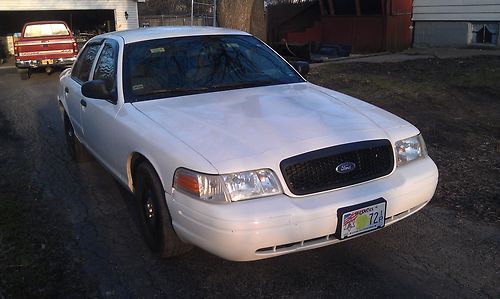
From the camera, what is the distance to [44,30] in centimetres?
1792

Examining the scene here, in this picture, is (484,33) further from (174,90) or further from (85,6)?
(85,6)

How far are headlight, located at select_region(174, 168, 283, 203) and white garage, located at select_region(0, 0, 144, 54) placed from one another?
23104mm

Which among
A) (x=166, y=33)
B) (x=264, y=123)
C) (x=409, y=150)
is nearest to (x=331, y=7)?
(x=166, y=33)

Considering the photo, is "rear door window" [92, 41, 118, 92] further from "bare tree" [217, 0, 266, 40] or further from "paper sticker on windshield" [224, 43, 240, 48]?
"bare tree" [217, 0, 266, 40]

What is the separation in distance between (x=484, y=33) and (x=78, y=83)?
12.5 metres

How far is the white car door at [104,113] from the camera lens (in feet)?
13.8

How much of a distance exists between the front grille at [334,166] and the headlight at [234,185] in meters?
0.11

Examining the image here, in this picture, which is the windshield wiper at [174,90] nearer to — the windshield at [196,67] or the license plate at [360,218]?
the windshield at [196,67]

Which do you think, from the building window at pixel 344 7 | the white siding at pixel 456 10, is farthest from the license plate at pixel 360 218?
the building window at pixel 344 7

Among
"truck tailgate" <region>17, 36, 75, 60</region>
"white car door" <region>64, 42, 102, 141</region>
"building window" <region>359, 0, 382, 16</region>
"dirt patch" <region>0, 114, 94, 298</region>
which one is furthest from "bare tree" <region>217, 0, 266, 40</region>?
"dirt patch" <region>0, 114, 94, 298</region>

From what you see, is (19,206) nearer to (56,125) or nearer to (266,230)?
(266,230)

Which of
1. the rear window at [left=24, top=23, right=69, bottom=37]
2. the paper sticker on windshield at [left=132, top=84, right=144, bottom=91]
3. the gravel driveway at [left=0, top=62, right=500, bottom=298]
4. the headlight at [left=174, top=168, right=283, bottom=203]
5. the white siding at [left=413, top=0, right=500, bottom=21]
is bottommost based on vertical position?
the gravel driveway at [left=0, top=62, right=500, bottom=298]

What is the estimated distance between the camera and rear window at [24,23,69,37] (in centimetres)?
1781

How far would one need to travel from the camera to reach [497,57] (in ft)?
40.8
